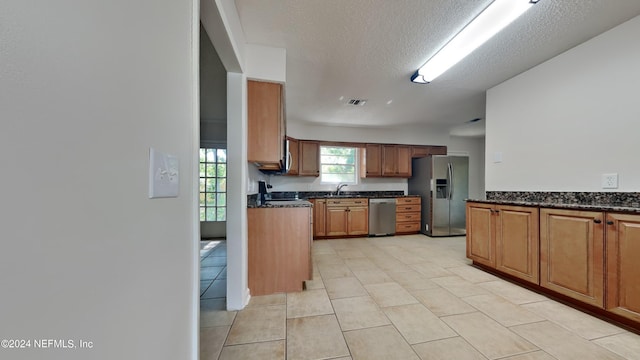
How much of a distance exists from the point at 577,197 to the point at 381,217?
2.88 metres

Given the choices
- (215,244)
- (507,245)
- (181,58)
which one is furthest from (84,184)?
(215,244)

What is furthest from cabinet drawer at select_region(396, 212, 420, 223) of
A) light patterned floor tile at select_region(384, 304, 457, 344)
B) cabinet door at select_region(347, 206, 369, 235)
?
light patterned floor tile at select_region(384, 304, 457, 344)

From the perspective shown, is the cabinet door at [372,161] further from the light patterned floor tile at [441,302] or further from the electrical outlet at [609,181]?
the electrical outlet at [609,181]

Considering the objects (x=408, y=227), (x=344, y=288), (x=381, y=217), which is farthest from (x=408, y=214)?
(x=344, y=288)

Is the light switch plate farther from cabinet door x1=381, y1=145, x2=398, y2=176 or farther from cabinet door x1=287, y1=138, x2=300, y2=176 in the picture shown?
cabinet door x1=381, y1=145, x2=398, y2=176

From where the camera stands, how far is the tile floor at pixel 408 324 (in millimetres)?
1412

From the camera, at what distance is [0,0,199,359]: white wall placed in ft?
1.04

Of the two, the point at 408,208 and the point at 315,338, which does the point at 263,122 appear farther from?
the point at 408,208

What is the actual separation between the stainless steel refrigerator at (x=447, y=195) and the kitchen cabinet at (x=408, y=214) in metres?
0.24

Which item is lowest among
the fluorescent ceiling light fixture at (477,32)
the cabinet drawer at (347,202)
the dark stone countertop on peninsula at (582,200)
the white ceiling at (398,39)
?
the cabinet drawer at (347,202)

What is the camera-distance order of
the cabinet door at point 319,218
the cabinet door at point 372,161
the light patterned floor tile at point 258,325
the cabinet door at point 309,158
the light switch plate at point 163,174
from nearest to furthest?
the light switch plate at point 163,174
the light patterned floor tile at point 258,325
the cabinet door at point 319,218
the cabinet door at point 309,158
the cabinet door at point 372,161

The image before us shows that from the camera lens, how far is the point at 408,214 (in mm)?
4918

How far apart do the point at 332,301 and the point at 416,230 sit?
11.6ft

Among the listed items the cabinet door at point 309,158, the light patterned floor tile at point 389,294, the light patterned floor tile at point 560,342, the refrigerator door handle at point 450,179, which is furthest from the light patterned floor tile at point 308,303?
the refrigerator door handle at point 450,179
